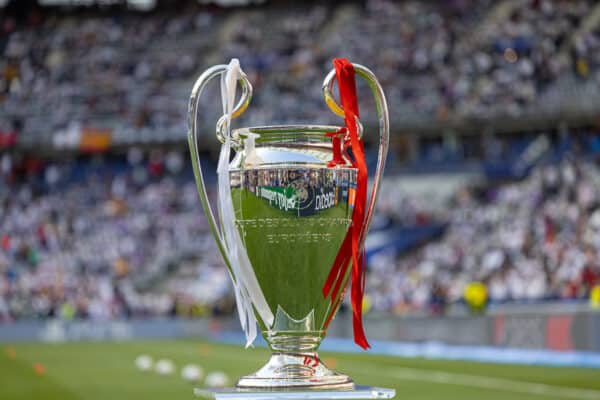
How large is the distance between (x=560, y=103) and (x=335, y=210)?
25.8 m

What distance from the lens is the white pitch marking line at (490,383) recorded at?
7.85 meters

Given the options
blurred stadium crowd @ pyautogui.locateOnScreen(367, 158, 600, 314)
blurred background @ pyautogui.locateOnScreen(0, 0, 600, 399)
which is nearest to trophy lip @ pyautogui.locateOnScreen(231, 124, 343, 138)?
blurred background @ pyautogui.locateOnScreen(0, 0, 600, 399)

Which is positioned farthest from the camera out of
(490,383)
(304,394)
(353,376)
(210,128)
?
(210,128)

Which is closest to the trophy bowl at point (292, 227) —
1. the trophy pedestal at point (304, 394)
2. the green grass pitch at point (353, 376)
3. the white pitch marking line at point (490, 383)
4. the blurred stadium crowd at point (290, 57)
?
the trophy pedestal at point (304, 394)

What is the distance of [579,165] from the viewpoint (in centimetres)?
2408

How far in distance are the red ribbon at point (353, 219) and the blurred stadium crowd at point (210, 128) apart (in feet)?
60.0

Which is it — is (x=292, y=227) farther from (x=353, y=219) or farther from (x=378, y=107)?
(x=378, y=107)

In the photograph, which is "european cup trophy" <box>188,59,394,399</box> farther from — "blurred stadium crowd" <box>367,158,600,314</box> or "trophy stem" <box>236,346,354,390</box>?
"blurred stadium crowd" <box>367,158,600,314</box>

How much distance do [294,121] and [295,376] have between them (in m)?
28.9

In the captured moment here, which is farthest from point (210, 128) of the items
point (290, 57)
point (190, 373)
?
point (190, 373)

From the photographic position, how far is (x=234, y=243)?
3.00 meters

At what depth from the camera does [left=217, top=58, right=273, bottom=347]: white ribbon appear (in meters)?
2.99

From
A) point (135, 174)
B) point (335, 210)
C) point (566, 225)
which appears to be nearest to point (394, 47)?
point (135, 174)

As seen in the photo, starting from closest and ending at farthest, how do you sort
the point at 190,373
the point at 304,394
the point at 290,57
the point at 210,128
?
1. the point at 304,394
2. the point at 190,373
3. the point at 210,128
4. the point at 290,57
